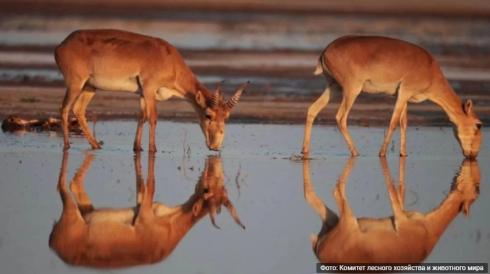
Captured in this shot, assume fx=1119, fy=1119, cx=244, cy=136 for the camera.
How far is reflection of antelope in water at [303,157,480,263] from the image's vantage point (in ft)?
27.3

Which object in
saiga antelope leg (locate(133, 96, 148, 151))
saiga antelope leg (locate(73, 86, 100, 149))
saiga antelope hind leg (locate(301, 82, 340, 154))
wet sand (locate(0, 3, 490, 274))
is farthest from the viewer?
saiga antelope leg (locate(73, 86, 100, 149))

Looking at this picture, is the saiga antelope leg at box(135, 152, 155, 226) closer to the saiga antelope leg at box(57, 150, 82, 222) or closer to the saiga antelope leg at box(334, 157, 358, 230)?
the saiga antelope leg at box(57, 150, 82, 222)

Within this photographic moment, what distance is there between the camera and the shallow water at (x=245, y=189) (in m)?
8.16

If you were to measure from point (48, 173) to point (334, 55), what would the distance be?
15.9 feet

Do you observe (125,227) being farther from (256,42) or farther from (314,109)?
(256,42)

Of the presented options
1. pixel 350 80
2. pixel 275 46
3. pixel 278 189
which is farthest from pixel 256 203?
pixel 275 46

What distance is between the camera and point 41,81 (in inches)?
966

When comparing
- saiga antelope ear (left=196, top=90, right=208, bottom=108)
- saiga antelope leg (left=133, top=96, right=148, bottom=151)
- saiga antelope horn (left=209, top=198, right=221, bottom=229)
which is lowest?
saiga antelope horn (left=209, top=198, right=221, bottom=229)

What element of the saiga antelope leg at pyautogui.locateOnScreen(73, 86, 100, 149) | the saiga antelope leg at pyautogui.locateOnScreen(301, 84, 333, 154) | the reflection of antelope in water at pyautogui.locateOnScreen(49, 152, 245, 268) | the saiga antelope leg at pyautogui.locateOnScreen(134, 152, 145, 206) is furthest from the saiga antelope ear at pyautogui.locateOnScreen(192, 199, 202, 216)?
the saiga antelope leg at pyautogui.locateOnScreen(73, 86, 100, 149)

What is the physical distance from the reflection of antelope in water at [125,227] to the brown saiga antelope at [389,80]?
176 inches

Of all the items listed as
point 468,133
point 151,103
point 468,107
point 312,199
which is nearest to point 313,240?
point 312,199

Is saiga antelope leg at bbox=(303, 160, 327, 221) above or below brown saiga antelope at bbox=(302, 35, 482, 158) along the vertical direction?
below

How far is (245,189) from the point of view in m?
11.2

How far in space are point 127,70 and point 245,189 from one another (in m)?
4.84
